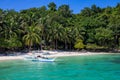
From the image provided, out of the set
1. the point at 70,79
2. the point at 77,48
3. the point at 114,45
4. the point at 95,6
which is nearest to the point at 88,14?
the point at 95,6

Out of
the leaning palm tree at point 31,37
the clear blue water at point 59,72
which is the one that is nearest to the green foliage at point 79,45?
the leaning palm tree at point 31,37

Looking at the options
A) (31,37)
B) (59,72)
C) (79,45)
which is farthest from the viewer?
(79,45)

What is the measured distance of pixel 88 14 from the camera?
94562 mm

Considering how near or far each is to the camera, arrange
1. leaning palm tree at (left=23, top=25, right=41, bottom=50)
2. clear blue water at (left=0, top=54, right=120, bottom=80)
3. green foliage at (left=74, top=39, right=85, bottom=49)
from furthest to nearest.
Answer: green foliage at (left=74, top=39, right=85, bottom=49)
leaning palm tree at (left=23, top=25, right=41, bottom=50)
clear blue water at (left=0, top=54, right=120, bottom=80)

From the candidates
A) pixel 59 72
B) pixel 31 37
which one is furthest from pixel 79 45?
pixel 59 72

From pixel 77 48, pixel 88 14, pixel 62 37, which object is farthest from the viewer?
pixel 88 14

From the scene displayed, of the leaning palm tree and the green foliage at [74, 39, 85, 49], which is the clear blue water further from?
the green foliage at [74, 39, 85, 49]

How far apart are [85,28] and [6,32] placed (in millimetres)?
28825

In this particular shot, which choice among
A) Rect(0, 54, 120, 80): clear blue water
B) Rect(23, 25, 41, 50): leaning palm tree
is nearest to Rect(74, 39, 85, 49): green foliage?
Rect(23, 25, 41, 50): leaning palm tree

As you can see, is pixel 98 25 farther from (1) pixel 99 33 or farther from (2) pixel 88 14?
(2) pixel 88 14

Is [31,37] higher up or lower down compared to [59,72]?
higher up

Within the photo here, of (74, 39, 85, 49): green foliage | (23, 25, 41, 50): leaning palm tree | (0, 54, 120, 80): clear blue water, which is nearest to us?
(0, 54, 120, 80): clear blue water

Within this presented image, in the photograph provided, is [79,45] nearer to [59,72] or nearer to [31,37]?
[31,37]

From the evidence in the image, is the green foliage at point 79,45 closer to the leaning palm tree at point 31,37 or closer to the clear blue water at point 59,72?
the leaning palm tree at point 31,37
